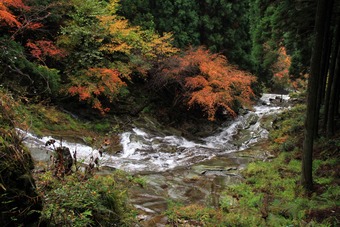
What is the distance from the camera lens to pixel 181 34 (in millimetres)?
21812

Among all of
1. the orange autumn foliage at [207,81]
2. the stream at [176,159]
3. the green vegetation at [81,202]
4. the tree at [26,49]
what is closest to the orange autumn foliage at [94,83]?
the tree at [26,49]

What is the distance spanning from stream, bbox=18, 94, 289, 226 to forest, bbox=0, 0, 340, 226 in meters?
0.08

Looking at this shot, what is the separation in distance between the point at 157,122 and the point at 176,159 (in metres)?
4.53

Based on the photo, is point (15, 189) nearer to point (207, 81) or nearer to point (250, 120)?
point (207, 81)

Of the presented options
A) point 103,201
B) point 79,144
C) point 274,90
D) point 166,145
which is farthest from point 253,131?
point 274,90

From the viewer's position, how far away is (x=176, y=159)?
12.4 m

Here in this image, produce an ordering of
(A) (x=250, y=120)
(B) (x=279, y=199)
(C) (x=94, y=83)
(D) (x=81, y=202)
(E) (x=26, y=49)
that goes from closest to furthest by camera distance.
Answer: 1. (D) (x=81, y=202)
2. (B) (x=279, y=199)
3. (E) (x=26, y=49)
4. (C) (x=94, y=83)
5. (A) (x=250, y=120)

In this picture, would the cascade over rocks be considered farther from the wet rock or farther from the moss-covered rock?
the wet rock

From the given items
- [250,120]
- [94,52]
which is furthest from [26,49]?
[250,120]

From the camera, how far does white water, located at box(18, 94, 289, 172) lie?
10.6 meters

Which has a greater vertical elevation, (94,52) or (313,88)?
(94,52)

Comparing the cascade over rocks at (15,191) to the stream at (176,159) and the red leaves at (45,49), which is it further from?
the red leaves at (45,49)

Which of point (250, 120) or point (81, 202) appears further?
point (250, 120)

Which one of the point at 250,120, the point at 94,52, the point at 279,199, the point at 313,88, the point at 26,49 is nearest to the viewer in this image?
the point at 313,88
